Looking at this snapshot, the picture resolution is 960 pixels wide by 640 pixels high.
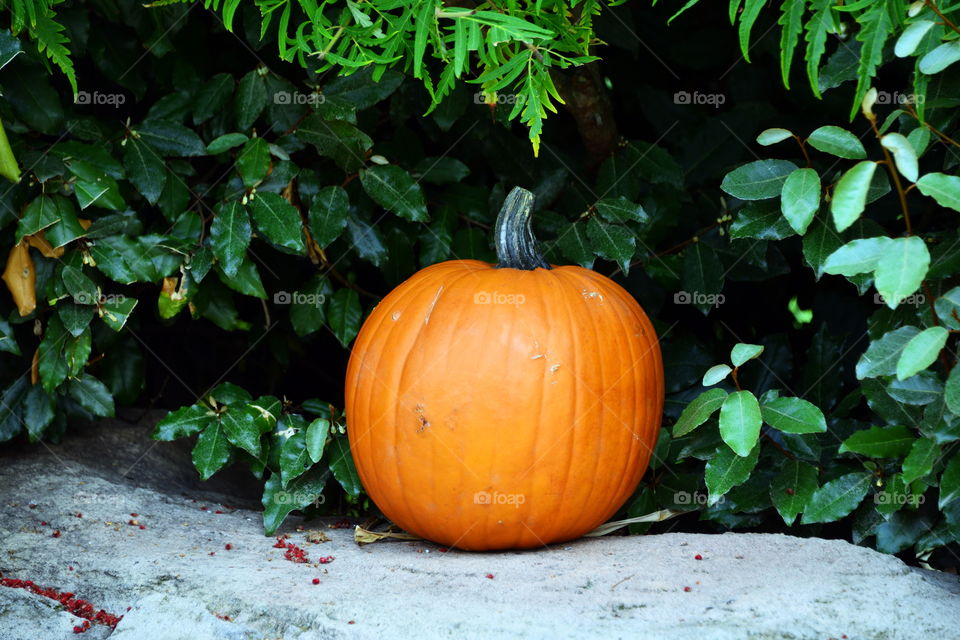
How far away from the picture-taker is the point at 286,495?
1873 millimetres

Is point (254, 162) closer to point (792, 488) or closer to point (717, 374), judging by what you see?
point (717, 374)

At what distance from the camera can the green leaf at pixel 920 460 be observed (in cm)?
152

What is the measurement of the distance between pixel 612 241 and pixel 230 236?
0.79 metres

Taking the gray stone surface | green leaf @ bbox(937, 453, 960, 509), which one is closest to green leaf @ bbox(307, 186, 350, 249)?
the gray stone surface

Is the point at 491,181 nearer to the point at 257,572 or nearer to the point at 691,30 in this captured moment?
the point at 691,30

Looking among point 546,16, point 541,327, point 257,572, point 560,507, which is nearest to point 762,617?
point 560,507

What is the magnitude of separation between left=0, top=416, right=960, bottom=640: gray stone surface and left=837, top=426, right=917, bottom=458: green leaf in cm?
16

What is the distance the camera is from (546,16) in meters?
1.67

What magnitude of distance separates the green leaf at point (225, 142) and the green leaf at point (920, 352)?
1344 mm

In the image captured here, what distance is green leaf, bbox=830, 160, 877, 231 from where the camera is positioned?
1.35 m

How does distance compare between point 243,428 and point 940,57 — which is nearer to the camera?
point 940,57

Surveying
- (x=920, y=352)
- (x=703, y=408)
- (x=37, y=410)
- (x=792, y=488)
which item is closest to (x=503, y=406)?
(x=703, y=408)

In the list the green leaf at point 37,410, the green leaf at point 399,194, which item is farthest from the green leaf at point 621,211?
the green leaf at point 37,410

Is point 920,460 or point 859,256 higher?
point 859,256
